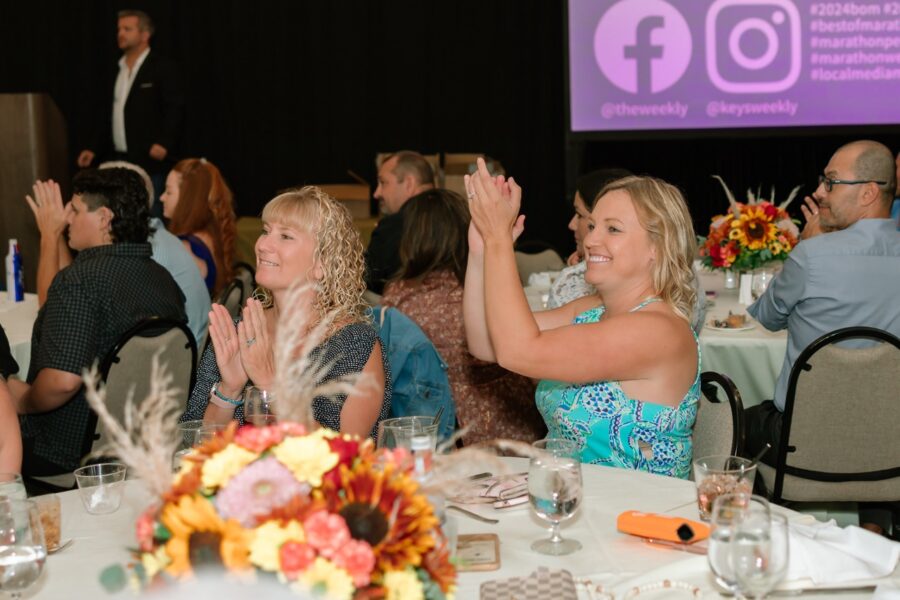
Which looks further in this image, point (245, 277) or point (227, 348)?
point (245, 277)

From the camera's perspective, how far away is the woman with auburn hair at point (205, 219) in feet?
17.2

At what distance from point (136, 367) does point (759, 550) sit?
248cm

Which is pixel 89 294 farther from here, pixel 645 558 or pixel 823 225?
pixel 823 225

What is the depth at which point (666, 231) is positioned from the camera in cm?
255

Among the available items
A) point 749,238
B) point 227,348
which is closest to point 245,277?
point 749,238

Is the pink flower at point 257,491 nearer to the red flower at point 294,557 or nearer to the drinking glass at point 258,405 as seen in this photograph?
the red flower at point 294,557

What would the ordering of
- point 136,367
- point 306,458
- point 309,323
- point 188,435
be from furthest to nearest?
point 136,367, point 309,323, point 188,435, point 306,458

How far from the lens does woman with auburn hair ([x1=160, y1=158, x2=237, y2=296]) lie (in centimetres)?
525

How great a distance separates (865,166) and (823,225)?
0.33m

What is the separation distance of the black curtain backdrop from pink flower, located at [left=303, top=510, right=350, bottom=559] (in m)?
8.01

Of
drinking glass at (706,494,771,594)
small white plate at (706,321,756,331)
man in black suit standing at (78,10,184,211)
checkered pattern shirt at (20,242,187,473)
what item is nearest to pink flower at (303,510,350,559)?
drinking glass at (706,494,771,594)

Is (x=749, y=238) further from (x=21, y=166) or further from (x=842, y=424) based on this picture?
(x=21, y=166)

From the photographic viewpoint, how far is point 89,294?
3607 mm

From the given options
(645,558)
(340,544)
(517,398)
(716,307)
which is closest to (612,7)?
(716,307)
